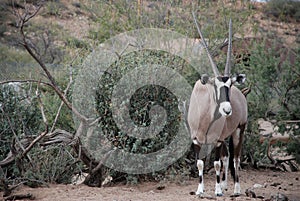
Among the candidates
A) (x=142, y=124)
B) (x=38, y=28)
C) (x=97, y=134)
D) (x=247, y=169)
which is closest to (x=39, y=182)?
(x=97, y=134)

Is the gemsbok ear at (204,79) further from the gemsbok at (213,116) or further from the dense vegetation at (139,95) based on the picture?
the dense vegetation at (139,95)

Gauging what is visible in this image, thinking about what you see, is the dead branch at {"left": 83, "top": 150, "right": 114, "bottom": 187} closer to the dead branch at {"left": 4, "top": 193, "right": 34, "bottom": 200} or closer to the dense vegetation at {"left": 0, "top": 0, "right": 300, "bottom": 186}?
the dense vegetation at {"left": 0, "top": 0, "right": 300, "bottom": 186}

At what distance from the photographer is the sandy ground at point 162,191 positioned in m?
5.80

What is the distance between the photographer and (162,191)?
660cm

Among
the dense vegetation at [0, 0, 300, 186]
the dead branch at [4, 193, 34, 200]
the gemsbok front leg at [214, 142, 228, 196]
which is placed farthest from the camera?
the dense vegetation at [0, 0, 300, 186]

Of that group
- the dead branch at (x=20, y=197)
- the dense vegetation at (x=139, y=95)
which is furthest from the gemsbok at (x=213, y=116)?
the dead branch at (x=20, y=197)

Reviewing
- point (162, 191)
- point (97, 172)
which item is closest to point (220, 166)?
point (162, 191)

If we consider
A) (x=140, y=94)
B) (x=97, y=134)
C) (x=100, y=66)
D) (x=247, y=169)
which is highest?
(x=100, y=66)

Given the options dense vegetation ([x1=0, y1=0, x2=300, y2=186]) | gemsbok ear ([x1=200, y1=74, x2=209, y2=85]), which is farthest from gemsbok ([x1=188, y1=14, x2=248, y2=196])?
dense vegetation ([x1=0, y1=0, x2=300, y2=186])

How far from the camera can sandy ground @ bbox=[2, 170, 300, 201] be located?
5.80m

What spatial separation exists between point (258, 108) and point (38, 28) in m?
23.0

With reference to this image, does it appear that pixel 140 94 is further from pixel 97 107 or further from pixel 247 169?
pixel 247 169

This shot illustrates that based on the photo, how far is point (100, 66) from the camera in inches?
274

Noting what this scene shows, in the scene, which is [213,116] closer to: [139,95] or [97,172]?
[139,95]
